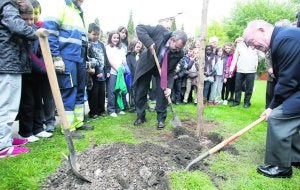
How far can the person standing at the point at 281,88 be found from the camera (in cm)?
401

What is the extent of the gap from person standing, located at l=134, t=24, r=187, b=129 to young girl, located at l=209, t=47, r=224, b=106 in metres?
3.90

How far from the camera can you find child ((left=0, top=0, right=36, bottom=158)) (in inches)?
169

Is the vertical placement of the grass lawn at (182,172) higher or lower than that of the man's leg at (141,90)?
lower

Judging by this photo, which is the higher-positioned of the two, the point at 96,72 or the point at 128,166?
the point at 96,72

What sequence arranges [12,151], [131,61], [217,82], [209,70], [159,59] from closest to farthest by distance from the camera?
[12,151] → [159,59] → [131,61] → [209,70] → [217,82]

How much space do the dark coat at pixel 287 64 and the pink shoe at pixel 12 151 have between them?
3.74 m

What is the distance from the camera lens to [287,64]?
4047mm

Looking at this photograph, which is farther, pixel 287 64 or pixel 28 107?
pixel 28 107

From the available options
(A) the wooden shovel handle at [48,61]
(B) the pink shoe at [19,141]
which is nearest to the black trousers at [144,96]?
(B) the pink shoe at [19,141]

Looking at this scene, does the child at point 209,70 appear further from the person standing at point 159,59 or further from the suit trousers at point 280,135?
the suit trousers at point 280,135

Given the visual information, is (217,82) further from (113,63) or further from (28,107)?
(28,107)

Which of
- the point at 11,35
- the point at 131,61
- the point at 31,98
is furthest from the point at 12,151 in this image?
the point at 131,61

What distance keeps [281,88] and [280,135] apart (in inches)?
25.0

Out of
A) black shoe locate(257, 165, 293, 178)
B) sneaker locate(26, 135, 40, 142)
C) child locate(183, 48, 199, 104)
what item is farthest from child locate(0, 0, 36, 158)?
child locate(183, 48, 199, 104)
